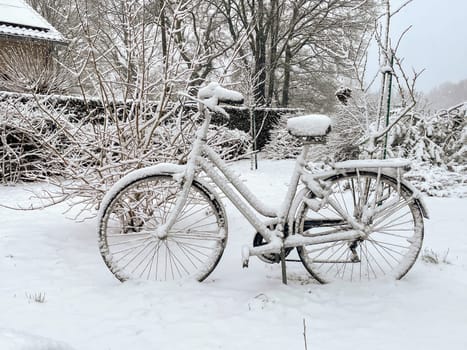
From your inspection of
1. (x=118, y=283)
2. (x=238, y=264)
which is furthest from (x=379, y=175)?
(x=118, y=283)

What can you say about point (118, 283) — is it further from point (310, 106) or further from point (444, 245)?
point (310, 106)

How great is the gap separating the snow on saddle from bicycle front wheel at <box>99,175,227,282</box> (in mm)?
653

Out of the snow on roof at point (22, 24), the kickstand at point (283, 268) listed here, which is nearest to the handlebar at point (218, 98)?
the kickstand at point (283, 268)

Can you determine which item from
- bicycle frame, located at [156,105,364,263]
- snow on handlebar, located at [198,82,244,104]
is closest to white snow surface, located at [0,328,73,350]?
bicycle frame, located at [156,105,364,263]

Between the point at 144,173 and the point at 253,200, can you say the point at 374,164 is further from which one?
the point at 144,173

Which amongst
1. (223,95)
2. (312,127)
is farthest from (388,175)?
(223,95)

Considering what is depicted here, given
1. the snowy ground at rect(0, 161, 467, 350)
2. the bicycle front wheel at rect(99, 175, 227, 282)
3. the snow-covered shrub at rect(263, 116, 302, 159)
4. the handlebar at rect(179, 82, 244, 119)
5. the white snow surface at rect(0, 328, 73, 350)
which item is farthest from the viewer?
the snow-covered shrub at rect(263, 116, 302, 159)

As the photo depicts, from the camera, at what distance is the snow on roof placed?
10.6 m

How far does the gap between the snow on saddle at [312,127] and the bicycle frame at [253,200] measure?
→ 0.09 meters

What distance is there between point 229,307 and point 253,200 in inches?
25.7

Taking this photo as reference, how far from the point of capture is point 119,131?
311cm

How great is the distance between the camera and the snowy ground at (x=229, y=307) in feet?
6.19

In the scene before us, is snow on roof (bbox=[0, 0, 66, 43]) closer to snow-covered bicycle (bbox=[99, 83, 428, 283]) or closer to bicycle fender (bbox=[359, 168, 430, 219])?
snow-covered bicycle (bbox=[99, 83, 428, 283])

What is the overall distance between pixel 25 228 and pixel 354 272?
9.30 ft
